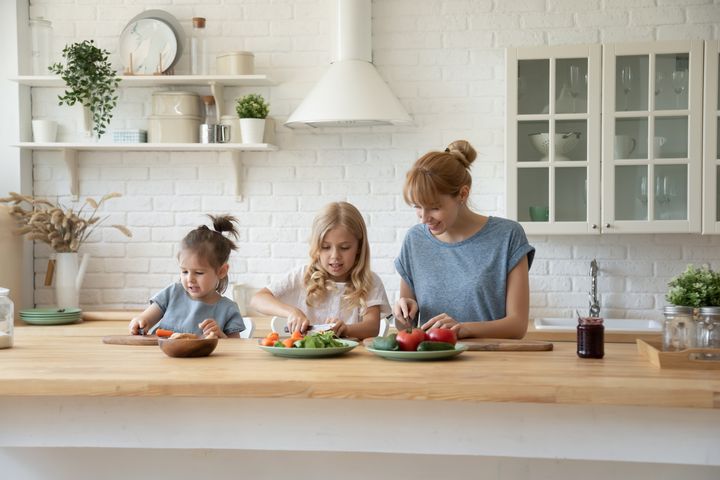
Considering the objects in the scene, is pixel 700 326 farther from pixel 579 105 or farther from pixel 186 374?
pixel 579 105

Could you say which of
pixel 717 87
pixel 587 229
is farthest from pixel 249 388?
pixel 717 87

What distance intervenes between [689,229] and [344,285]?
6.05ft

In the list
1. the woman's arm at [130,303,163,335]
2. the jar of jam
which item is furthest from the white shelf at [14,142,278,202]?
the jar of jam

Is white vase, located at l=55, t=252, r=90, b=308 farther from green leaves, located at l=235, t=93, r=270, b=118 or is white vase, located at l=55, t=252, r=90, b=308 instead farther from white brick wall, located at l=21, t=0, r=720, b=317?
green leaves, located at l=235, t=93, r=270, b=118

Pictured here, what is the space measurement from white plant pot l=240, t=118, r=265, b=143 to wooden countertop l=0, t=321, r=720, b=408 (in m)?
2.05

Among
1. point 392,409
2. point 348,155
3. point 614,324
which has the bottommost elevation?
point 614,324

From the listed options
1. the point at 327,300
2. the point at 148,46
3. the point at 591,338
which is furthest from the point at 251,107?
the point at 591,338

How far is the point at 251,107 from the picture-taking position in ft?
13.2

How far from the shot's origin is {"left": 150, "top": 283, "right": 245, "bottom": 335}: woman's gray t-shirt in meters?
2.71

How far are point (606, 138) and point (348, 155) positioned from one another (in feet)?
4.09

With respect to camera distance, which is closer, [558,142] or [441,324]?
[441,324]

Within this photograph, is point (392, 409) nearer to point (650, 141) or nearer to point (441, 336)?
point (441, 336)

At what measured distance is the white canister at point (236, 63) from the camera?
159 inches

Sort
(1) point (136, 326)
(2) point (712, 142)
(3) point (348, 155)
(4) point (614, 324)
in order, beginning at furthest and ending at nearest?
1. (3) point (348, 155)
2. (4) point (614, 324)
3. (2) point (712, 142)
4. (1) point (136, 326)
